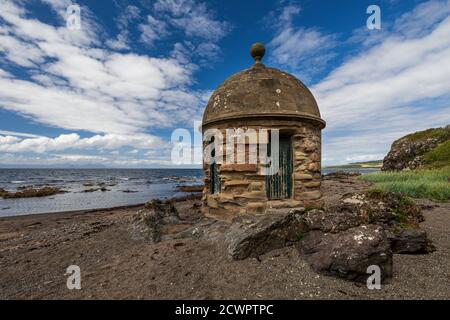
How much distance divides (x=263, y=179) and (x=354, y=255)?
2928 mm

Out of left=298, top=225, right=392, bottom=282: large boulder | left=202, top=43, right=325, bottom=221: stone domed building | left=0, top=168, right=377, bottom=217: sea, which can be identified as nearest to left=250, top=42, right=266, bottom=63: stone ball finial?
left=202, top=43, right=325, bottom=221: stone domed building

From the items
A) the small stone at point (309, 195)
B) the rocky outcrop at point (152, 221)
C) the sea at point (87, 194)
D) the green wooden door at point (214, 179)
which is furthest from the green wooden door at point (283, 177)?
the sea at point (87, 194)

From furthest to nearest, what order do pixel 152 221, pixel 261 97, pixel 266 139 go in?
pixel 152 221 < pixel 261 97 < pixel 266 139

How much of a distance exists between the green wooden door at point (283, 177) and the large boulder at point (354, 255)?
238 cm

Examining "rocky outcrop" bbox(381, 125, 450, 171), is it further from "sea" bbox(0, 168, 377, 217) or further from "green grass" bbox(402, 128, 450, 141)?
"sea" bbox(0, 168, 377, 217)

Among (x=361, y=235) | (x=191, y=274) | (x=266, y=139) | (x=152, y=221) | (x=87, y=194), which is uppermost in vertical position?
(x=266, y=139)

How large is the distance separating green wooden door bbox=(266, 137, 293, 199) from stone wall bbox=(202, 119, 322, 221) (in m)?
0.18

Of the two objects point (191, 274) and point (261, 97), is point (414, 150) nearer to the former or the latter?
point (261, 97)

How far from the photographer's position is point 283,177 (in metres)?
7.16

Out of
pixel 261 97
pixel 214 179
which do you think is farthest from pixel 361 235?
pixel 214 179

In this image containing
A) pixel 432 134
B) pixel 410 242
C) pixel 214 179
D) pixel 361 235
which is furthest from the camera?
pixel 432 134

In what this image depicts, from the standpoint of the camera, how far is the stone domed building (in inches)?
260
